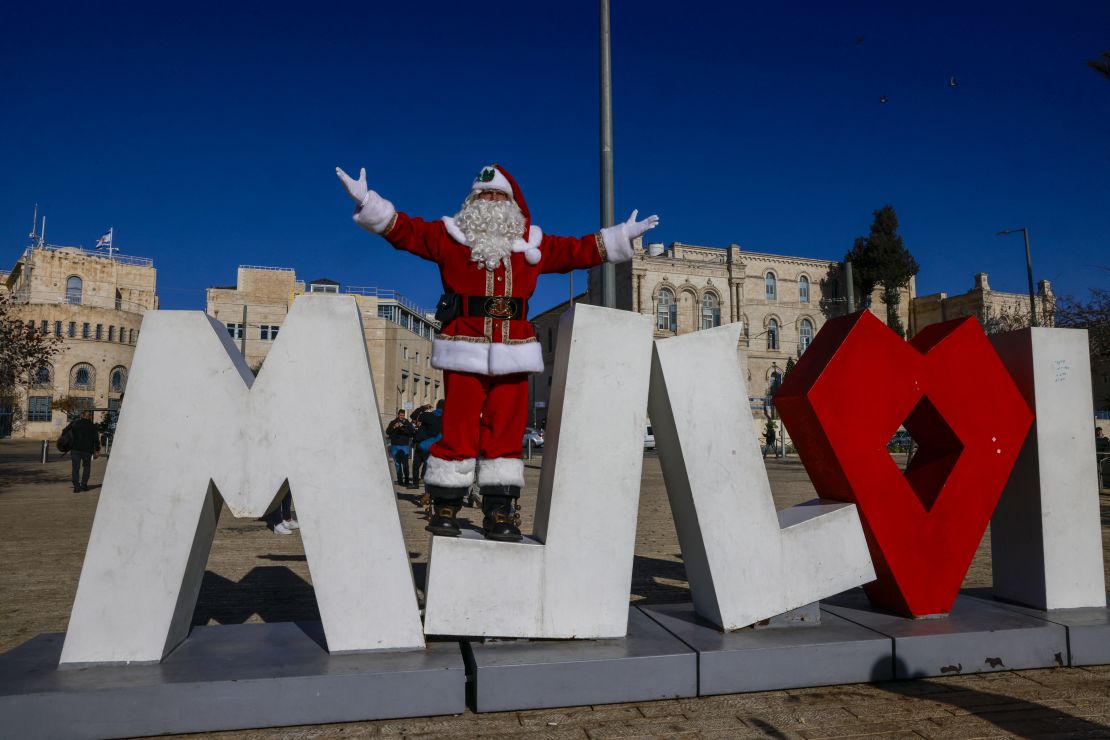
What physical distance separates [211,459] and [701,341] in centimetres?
258

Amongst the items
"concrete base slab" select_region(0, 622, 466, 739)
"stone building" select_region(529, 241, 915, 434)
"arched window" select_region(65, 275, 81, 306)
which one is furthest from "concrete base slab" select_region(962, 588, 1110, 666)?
"arched window" select_region(65, 275, 81, 306)

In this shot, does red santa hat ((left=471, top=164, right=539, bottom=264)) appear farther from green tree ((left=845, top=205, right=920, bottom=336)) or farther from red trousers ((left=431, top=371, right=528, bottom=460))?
green tree ((left=845, top=205, right=920, bottom=336))

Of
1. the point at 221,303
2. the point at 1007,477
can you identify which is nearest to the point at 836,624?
the point at 1007,477

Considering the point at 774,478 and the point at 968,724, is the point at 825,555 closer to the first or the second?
the point at 968,724

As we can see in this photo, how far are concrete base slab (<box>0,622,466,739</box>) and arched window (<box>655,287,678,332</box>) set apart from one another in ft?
146

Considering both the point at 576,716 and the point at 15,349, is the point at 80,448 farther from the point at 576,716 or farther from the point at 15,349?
the point at 576,716

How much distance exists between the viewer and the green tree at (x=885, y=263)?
52.2 metres

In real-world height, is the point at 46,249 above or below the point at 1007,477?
above

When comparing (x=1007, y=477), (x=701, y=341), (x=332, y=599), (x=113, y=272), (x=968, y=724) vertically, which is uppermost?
(x=113, y=272)

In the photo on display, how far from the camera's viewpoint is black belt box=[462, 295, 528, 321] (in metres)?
4.00

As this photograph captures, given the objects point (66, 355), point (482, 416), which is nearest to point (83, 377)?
point (66, 355)

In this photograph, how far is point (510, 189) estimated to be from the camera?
14.4 feet

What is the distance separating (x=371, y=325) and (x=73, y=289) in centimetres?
3201

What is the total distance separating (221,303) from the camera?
2239 inches
